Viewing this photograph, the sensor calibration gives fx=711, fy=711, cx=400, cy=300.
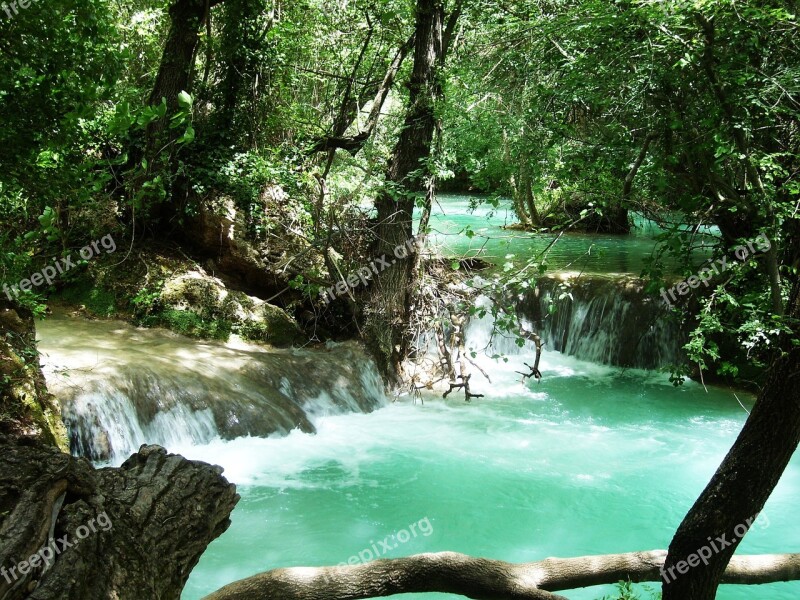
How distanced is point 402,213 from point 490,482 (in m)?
4.06

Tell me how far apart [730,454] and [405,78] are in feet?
26.6

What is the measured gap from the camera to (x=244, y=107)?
11062 mm

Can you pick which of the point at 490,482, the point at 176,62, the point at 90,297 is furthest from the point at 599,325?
the point at 90,297

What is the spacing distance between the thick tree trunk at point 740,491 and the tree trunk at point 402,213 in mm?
6441

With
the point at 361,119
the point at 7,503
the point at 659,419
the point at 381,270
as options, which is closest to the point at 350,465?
the point at 381,270

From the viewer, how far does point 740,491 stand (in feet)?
11.6

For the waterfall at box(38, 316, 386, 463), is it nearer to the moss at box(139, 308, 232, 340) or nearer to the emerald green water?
the emerald green water

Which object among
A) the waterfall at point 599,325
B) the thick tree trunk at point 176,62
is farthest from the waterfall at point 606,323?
the thick tree trunk at point 176,62

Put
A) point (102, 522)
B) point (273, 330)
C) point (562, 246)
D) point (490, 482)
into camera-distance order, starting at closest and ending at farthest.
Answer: point (102, 522) < point (490, 482) < point (273, 330) < point (562, 246)

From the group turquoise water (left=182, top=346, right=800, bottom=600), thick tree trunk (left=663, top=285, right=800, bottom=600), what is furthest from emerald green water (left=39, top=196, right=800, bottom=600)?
thick tree trunk (left=663, top=285, right=800, bottom=600)

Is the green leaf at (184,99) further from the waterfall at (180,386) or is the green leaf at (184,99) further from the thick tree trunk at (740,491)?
the waterfall at (180,386)

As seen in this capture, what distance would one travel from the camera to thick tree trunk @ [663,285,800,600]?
3.45 meters

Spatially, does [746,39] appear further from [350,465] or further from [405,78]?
[405,78]

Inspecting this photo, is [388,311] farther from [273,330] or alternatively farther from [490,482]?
[490,482]
